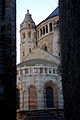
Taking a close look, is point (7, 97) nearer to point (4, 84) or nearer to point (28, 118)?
point (4, 84)

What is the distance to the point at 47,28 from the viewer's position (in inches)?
1179

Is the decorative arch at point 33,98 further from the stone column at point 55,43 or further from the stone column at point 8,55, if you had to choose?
the stone column at point 8,55

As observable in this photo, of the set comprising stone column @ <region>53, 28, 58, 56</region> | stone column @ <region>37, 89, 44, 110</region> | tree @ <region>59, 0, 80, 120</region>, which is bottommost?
stone column @ <region>37, 89, 44, 110</region>

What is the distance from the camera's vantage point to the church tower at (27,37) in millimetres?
32438

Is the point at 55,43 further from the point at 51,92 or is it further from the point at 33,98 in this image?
the point at 33,98

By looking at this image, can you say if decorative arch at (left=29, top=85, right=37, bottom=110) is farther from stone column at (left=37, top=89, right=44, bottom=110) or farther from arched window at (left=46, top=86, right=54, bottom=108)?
arched window at (left=46, top=86, right=54, bottom=108)

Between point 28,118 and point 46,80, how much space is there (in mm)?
3942

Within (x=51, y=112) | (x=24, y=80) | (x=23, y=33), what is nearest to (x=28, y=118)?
(x=51, y=112)

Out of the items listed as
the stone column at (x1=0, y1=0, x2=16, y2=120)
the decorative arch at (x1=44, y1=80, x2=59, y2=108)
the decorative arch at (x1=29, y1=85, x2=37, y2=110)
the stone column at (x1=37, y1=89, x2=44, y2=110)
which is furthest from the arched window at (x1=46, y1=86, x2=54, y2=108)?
the stone column at (x1=0, y1=0, x2=16, y2=120)

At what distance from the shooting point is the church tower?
106ft

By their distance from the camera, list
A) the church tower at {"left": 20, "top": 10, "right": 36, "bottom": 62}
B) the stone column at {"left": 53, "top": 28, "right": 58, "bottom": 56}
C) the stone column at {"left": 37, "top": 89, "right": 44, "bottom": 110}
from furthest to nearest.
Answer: the church tower at {"left": 20, "top": 10, "right": 36, "bottom": 62} < the stone column at {"left": 53, "top": 28, "right": 58, "bottom": 56} < the stone column at {"left": 37, "top": 89, "right": 44, "bottom": 110}

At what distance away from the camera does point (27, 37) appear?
32.6 metres

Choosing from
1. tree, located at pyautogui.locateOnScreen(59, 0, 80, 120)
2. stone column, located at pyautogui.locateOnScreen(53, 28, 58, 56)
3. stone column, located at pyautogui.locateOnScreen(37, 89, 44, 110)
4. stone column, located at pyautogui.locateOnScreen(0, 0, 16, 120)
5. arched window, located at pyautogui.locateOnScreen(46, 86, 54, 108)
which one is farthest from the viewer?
stone column, located at pyautogui.locateOnScreen(53, 28, 58, 56)

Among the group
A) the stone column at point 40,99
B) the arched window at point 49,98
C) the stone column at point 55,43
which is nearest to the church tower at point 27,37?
the stone column at point 55,43
